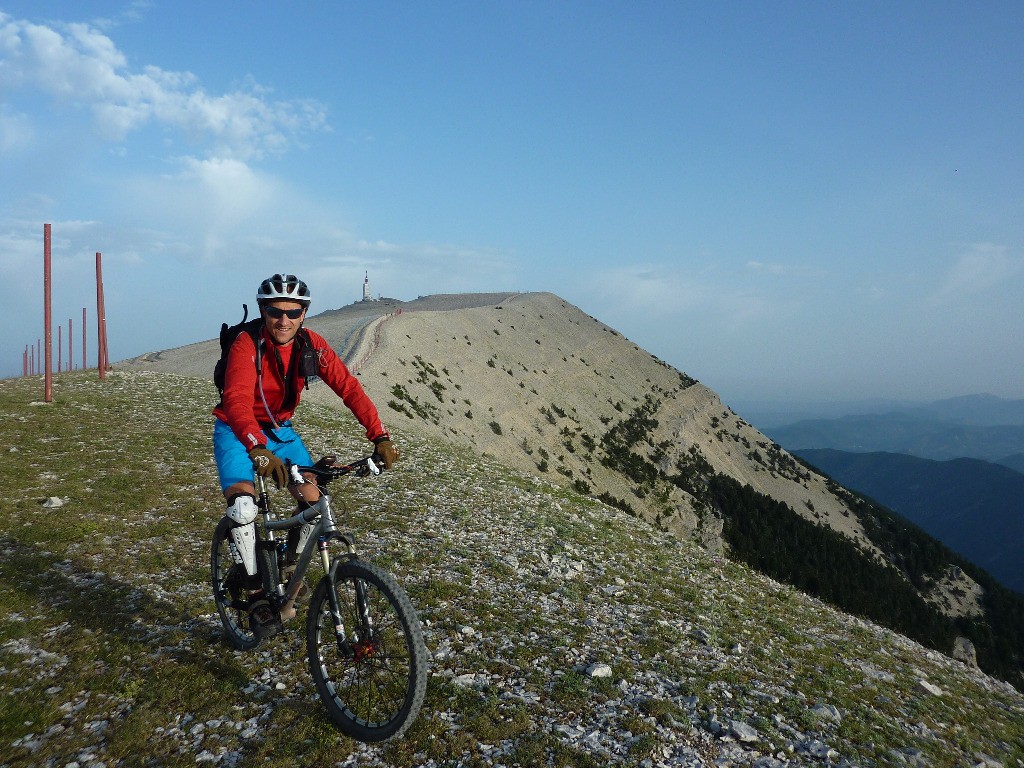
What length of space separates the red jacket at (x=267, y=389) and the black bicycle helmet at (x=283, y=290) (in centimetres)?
38

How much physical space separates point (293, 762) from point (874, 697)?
7426mm

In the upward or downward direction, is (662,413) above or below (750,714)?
below

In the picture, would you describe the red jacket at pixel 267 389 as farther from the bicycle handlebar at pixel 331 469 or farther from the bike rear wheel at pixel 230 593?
the bike rear wheel at pixel 230 593

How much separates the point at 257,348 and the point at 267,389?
20.1 inches

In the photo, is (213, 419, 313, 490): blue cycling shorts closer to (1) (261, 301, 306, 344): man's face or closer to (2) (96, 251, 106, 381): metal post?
(1) (261, 301, 306, 344): man's face

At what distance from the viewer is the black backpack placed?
6.16 metres

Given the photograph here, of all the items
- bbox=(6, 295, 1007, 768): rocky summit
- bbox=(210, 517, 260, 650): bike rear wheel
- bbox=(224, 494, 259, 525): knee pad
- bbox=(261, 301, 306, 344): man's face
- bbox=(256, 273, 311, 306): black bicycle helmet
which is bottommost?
bbox=(6, 295, 1007, 768): rocky summit

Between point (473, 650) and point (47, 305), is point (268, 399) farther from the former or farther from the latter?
point (47, 305)

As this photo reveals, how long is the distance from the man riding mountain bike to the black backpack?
0.01 m

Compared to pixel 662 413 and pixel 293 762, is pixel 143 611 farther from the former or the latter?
pixel 662 413

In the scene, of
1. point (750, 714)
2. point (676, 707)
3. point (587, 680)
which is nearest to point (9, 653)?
point (587, 680)

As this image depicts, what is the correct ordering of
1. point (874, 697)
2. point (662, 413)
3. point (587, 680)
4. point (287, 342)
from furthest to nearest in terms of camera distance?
point (662, 413) → point (874, 697) → point (587, 680) → point (287, 342)

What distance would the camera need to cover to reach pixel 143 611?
833 centimetres

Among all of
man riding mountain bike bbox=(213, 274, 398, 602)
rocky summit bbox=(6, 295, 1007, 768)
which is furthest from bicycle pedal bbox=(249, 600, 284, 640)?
rocky summit bbox=(6, 295, 1007, 768)
